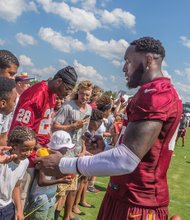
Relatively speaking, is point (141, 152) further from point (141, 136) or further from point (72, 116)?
point (72, 116)

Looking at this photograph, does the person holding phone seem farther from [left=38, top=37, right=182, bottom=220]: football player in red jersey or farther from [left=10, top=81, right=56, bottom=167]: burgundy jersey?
[left=38, top=37, right=182, bottom=220]: football player in red jersey

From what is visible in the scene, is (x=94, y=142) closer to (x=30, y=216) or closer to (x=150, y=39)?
(x=30, y=216)

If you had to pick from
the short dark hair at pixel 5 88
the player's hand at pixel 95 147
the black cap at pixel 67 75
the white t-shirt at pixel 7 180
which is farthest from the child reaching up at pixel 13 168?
the player's hand at pixel 95 147

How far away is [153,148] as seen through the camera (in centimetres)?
262

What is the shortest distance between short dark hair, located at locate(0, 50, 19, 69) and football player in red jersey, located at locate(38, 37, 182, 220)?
2072mm

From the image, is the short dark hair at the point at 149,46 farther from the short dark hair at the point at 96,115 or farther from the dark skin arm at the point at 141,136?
the short dark hair at the point at 96,115

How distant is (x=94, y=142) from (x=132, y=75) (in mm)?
3756

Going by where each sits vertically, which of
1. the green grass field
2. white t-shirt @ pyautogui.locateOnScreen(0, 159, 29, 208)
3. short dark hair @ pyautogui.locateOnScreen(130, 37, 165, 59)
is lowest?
the green grass field

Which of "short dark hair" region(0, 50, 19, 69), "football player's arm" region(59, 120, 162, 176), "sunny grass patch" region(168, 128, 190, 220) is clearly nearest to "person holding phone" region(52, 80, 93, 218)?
"short dark hair" region(0, 50, 19, 69)

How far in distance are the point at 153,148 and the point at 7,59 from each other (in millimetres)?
2602

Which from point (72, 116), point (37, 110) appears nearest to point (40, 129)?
point (37, 110)

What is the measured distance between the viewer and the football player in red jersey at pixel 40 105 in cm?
416

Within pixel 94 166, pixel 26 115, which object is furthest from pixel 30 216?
pixel 94 166

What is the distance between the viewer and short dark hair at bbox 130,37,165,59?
9.12 ft
